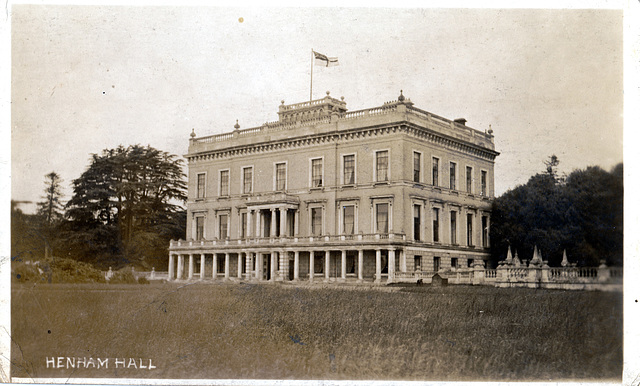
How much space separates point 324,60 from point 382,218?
36.7 feet

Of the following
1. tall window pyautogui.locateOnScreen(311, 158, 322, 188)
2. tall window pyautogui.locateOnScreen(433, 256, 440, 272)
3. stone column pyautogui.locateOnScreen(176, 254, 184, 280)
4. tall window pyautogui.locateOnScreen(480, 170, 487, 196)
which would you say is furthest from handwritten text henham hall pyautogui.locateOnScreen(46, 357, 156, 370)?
tall window pyautogui.locateOnScreen(433, 256, 440, 272)

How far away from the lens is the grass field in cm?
1059

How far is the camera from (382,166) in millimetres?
23156

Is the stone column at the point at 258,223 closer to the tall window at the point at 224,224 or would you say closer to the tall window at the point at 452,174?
the tall window at the point at 224,224

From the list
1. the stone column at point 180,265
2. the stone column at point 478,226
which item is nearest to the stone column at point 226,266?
the stone column at point 180,265

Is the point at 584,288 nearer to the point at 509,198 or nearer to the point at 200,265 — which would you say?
the point at 509,198

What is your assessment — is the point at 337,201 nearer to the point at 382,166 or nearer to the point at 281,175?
the point at 382,166

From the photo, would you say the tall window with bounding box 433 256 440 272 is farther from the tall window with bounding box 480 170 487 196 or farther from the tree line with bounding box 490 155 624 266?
the tall window with bounding box 480 170 487 196

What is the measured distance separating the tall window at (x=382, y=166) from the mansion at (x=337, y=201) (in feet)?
0.13

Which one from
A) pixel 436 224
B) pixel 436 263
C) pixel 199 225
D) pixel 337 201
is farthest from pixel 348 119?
pixel 199 225

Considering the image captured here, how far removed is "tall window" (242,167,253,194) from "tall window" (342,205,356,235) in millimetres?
3761

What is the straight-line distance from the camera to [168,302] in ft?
43.0

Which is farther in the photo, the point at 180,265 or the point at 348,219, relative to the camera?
the point at 348,219

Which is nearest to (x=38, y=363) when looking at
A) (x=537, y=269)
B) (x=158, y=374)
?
(x=158, y=374)
